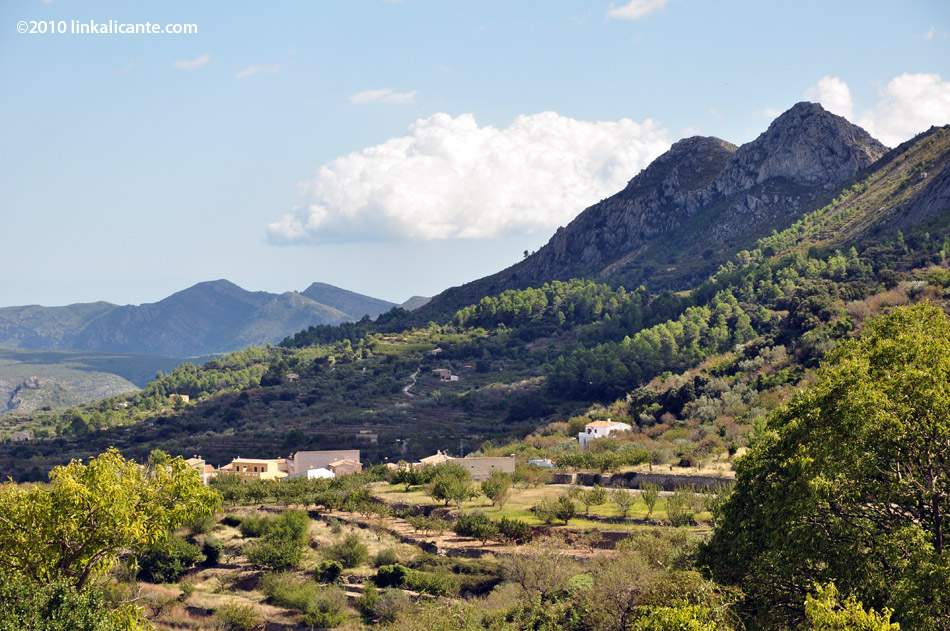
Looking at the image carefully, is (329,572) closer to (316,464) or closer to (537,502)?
(537,502)

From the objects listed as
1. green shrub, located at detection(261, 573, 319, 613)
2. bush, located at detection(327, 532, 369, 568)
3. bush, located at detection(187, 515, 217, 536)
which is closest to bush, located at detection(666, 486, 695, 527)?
bush, located at detection(327, 532, 369, 568)

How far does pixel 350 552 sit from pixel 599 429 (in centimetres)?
3902

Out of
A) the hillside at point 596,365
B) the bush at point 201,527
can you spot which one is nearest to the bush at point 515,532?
the hillside at point 596,365

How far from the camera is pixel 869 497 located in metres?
20.1

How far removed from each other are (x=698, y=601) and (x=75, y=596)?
46.7ft

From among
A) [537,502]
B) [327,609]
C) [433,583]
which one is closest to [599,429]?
[537,502]

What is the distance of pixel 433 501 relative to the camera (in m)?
54.8

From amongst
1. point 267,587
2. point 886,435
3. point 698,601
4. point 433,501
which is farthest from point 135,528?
point 433,501

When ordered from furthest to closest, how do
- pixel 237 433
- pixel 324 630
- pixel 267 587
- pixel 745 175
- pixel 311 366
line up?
pixel 745 175 → pixel 311 366 → pixel 237 433 → pixel 267 587 → pixel 324 630

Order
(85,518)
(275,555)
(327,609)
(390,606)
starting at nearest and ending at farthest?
1. (85,518)
2. (390,606)
3. (327,609)
4. (275,555)

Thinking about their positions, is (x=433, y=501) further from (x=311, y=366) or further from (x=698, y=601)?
(x=311, y=366)

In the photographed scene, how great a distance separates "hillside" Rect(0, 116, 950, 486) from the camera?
77625mm

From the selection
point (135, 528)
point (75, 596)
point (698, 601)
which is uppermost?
point (135, 528)

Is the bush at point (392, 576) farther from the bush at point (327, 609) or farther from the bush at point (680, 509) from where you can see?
the bush at point (680, 509)
